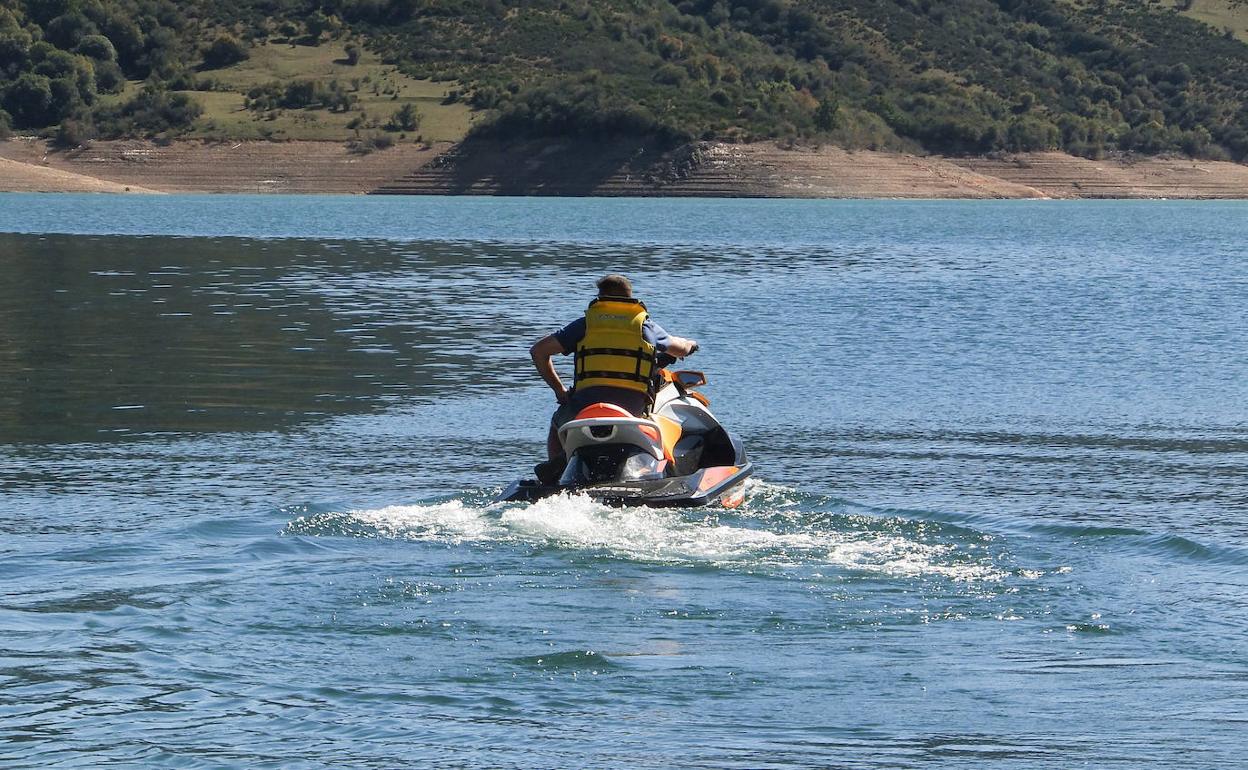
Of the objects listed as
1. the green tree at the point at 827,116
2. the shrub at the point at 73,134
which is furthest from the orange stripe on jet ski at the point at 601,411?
the shrub at the point at 73,134

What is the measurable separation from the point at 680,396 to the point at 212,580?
5487 millimetres

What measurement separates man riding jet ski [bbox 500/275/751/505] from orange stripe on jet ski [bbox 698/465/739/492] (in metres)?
0.01

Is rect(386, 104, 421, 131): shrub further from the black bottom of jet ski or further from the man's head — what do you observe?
the black bottom of jet ski

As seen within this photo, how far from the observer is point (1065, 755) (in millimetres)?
8172

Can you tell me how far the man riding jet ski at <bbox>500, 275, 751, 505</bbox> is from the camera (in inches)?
531

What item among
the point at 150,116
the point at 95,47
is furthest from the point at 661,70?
the point at 95,47

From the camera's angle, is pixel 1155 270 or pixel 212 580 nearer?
pixel 212 580

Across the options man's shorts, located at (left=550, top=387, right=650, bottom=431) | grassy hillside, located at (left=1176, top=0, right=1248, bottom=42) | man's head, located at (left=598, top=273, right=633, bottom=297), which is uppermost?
grassy hillside, located at (left=1176, top=0, right=1248, bottom=42)

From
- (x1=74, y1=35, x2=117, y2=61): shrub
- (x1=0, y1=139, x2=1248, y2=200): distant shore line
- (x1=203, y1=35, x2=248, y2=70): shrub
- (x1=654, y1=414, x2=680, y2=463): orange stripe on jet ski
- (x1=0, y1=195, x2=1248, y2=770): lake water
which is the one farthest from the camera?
(x1=74, y1=35, x2=117, y2=61): shrub

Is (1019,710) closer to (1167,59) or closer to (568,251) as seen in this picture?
(568,251)

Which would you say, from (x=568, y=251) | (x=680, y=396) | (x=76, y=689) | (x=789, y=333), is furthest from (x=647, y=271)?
(x=76, y=689)

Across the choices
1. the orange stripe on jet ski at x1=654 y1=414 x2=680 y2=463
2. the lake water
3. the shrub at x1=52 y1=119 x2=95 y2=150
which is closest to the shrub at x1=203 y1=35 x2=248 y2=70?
the shrub at x1=52 y1=119 x2=95 y2=150

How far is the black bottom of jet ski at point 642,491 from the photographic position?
13188mm

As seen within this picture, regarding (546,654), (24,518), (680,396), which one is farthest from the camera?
(680,396)
